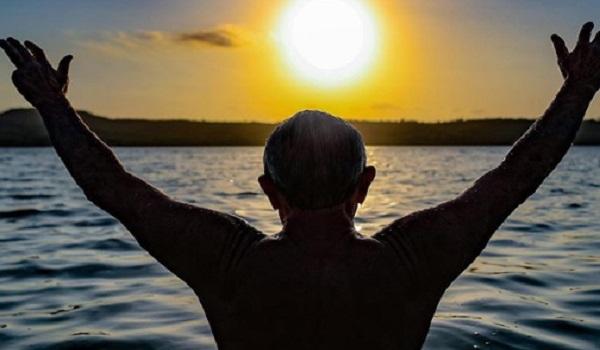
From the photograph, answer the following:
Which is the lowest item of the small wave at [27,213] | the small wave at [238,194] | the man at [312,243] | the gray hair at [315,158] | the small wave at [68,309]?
the small wave at [238,194]

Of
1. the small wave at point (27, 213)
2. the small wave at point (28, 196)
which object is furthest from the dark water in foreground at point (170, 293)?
the small wave at point (28, 196)

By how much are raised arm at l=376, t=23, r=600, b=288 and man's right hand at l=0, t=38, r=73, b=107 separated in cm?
156

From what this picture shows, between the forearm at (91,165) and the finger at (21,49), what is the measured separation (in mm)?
259

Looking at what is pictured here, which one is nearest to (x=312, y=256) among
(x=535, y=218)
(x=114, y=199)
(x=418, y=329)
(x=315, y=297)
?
(x=315, y=297)

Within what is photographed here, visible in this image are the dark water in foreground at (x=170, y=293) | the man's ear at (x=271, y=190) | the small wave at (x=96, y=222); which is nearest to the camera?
the man's ear at (x=271, y=190)

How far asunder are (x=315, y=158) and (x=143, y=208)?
73 centimetres

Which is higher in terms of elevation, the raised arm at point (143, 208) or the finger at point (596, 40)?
the finger at point (596, 40)

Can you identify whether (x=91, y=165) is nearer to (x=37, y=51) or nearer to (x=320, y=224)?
(x=37, y=51)

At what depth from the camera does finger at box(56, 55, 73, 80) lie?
136 inches

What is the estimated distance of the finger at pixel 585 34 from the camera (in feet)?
11.3

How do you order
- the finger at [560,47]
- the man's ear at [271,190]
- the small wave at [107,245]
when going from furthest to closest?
the small wave at [107,245], the finger at [560,47], the man's ear at [271,190]

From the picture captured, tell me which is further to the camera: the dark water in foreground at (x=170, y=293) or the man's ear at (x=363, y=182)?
the dark water in foreground at (x=170, y=293)

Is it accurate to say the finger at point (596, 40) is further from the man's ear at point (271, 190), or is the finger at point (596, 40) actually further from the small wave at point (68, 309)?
the small wave at point (68, 309)

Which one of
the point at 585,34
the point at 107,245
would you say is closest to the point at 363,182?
the point at 585,34
